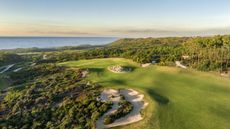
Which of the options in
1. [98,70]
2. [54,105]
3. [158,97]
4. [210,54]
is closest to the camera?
[158,97]

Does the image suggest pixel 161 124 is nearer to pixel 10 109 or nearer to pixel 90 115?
pixel 90 115

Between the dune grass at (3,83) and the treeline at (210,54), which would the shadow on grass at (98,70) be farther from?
the treeline at (210,54)

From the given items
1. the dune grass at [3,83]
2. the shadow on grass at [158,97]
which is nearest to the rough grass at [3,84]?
the dune grass at [3,83]

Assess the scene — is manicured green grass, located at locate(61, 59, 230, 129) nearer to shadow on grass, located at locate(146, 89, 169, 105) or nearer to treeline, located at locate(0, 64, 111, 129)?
shadow on grass, located at locate(146, 89, 169, 105)

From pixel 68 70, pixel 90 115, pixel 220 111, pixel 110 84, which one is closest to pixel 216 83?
pixel 220 111

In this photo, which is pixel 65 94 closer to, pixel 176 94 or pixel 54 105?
pixel 54 105

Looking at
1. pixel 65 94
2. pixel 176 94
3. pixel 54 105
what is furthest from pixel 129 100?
pixel 65 94

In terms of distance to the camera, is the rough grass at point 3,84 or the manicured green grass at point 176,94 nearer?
the manicured green grass at point 176,94

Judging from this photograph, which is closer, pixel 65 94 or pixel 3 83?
pixel 65 94
